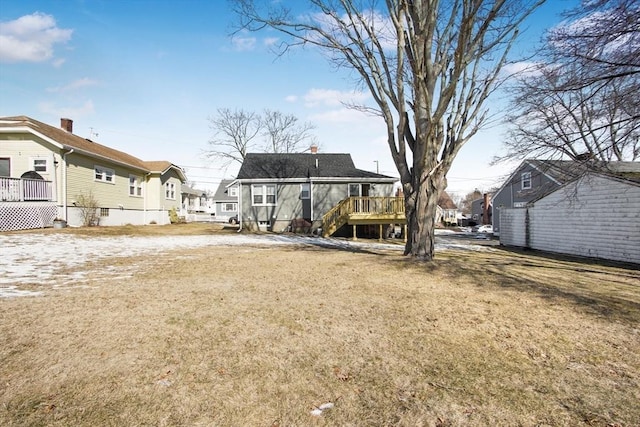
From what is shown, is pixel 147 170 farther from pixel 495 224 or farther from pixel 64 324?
pixel 495 224

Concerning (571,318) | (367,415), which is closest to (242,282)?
(367,415)

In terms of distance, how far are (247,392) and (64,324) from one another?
112 inches

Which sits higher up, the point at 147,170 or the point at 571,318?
the point at 147,170

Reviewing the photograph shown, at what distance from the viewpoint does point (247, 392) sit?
2.72 metres

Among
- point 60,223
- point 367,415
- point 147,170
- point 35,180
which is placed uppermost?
point 147,170

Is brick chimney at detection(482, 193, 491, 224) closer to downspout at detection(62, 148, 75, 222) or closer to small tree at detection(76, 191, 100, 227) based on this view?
small tree at detection(76, 191, 100, 227)

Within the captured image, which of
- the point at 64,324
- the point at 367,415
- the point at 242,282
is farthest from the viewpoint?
the point at 242,282

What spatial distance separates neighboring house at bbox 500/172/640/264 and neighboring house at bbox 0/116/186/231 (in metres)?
20.8

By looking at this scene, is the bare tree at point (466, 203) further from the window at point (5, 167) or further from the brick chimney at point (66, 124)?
the window at point (5, 167)

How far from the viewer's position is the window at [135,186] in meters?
22.5

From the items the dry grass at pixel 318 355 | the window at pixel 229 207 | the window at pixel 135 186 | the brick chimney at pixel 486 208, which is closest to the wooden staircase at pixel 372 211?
the dry grass at pixel 318 355

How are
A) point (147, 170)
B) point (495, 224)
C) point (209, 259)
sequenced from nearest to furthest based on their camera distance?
point (209, 259) < point (147, 170) < point (495, 224)

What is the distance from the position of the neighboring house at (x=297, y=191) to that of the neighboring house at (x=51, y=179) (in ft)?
24.2

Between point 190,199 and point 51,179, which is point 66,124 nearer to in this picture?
point 51,179
